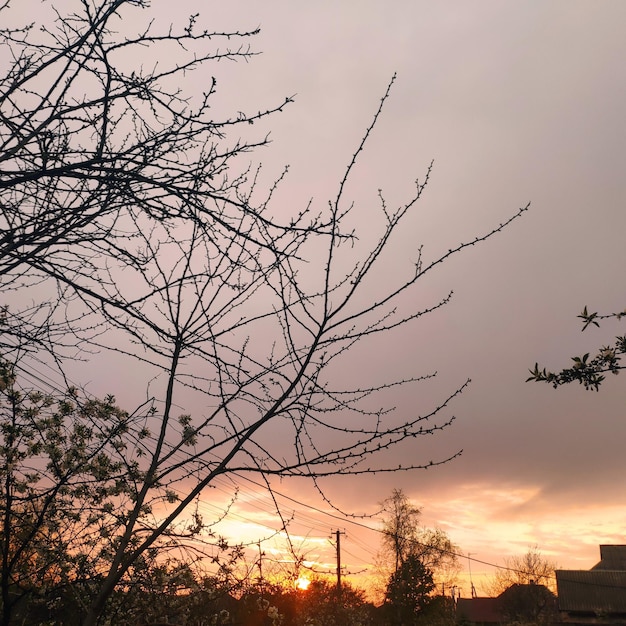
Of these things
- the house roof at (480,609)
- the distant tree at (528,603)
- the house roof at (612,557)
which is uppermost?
the house roof at (612,557)

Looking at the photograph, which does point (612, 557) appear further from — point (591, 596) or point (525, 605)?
point (591, 596)

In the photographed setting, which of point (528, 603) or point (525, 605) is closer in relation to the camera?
point (528, 603)

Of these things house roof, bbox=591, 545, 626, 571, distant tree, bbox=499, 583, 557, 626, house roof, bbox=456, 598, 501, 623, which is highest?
house roof, bbox=591, 545, 626, 571

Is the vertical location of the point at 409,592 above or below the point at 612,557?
below

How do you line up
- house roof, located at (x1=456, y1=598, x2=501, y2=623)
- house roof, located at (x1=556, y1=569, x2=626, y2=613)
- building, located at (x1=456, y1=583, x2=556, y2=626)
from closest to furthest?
1. house roof, located at (x1=556, y1=569, x2=626, y2=613)
2. building, located at (x1=456, y1=583, x2=556, y2=626)
3. house roof, located at (x1=456, y1=598, x2=501, y2=623)

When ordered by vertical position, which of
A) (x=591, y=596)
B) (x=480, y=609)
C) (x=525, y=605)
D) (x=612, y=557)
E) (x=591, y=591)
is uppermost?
(x=612, y=557)

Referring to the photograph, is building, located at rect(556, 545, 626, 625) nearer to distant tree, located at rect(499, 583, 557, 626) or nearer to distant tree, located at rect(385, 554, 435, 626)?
distant tree, located at rect(499, 583, 557, 626)

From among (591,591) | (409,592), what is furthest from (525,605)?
(409,592)

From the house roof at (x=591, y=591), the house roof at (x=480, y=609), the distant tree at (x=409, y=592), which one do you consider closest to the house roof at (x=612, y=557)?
the house roof at (x=591, y=591)

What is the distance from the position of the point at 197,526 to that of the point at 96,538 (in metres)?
1.54

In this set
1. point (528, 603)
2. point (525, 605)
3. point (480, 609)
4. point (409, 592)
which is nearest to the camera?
point (409, 592)

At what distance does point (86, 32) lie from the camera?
2.63 m

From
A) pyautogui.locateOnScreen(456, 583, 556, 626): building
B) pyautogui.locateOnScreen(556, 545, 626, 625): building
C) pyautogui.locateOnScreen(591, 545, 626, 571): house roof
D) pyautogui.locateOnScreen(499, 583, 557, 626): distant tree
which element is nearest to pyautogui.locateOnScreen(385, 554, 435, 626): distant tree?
pyautogui.locateOnScreen(456, 583, 556, 626): building

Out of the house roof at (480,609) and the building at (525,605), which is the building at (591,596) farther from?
the house roof at (480,609)
